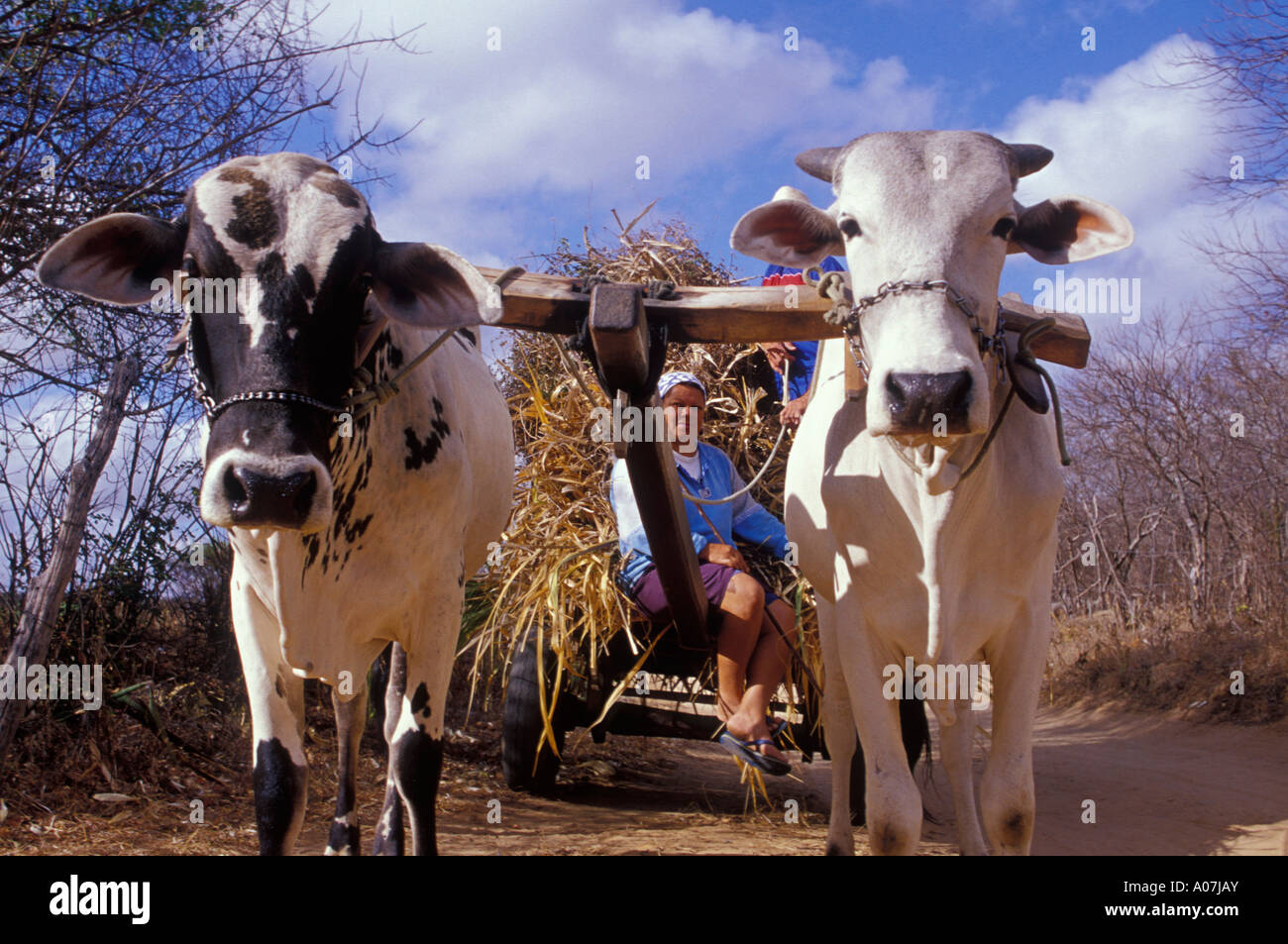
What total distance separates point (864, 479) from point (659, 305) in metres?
0.91

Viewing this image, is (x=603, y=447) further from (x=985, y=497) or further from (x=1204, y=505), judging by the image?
(x=1204, y=505)

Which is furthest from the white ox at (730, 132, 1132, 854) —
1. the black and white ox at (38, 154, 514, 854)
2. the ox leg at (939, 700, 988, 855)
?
the black and white ox at (38, 154, 514, 854)

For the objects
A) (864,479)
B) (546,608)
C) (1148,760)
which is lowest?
(1148,760)

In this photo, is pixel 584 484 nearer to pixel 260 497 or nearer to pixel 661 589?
pixel 661 589

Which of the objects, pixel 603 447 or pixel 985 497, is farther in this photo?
pixel 603 447

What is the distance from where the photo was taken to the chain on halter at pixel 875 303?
2643 millimetres

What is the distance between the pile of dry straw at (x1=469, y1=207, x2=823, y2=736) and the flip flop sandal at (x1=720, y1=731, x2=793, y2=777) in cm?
63

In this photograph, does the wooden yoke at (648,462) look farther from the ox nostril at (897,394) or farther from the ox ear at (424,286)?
the ox nostril at (897,394)

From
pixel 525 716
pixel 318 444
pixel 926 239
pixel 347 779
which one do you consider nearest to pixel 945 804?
pixel 525 716

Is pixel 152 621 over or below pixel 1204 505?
below

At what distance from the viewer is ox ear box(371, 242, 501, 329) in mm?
2908

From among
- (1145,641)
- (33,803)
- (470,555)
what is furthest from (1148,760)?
(33,803)

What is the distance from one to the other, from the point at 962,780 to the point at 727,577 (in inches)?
53.4
